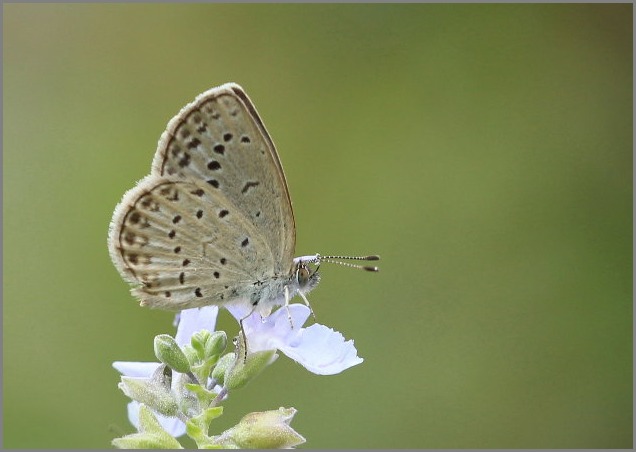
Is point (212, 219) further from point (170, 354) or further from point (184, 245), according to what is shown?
point (170, 354)

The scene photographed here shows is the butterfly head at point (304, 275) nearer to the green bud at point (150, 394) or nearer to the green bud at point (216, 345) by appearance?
the green bud at point (216, 345)

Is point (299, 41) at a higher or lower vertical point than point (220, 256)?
higher

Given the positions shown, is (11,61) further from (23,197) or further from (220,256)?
(220,256)

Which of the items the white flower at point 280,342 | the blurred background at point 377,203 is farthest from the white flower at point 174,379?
the blurred background at point 377,203

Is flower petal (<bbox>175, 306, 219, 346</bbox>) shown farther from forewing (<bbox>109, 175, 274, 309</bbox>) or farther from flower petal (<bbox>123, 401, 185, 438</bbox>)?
flower petal (<bbox>123, 401, 185, 438</bbox>)

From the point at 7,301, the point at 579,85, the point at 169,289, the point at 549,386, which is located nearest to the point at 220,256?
the point at 169,289

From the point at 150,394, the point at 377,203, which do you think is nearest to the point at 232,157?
the point at 150,394
